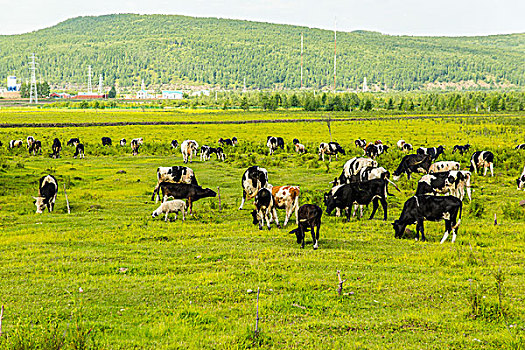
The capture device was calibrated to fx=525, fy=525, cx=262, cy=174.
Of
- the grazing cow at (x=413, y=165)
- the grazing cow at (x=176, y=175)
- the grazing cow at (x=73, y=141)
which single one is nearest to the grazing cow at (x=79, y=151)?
the grazing cow at (x=73, y=141)

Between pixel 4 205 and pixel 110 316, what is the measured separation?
50.3ft

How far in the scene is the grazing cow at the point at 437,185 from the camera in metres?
20.6

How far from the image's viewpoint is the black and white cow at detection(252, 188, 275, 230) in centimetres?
1680

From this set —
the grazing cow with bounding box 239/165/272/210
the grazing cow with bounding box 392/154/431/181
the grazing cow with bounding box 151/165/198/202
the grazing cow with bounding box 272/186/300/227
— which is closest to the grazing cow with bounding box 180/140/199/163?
the grazing cow with bounding box 151/165/198/202

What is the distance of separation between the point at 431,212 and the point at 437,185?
559 cm

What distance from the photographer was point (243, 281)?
11711mm

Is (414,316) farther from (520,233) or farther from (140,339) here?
(520,233)

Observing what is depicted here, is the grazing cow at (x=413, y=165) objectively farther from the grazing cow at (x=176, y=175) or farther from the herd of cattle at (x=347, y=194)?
the grazing cow at (x=176, y=175)

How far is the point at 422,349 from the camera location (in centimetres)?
827

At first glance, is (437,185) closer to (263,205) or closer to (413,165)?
(263,205)

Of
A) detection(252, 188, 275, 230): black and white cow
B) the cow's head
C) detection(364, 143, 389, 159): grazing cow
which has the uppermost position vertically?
detection(364, 143, 389, 159): grazing cow

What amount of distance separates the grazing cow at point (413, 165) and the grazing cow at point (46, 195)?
56.5ft

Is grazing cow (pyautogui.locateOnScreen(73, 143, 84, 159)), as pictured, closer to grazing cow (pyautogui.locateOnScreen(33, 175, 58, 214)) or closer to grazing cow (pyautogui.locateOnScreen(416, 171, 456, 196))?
grazing cow (pyautogui.locateOnScreen(33, 175, 58, 214))

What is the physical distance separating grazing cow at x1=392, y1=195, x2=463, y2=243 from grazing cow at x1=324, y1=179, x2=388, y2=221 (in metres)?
2.65
